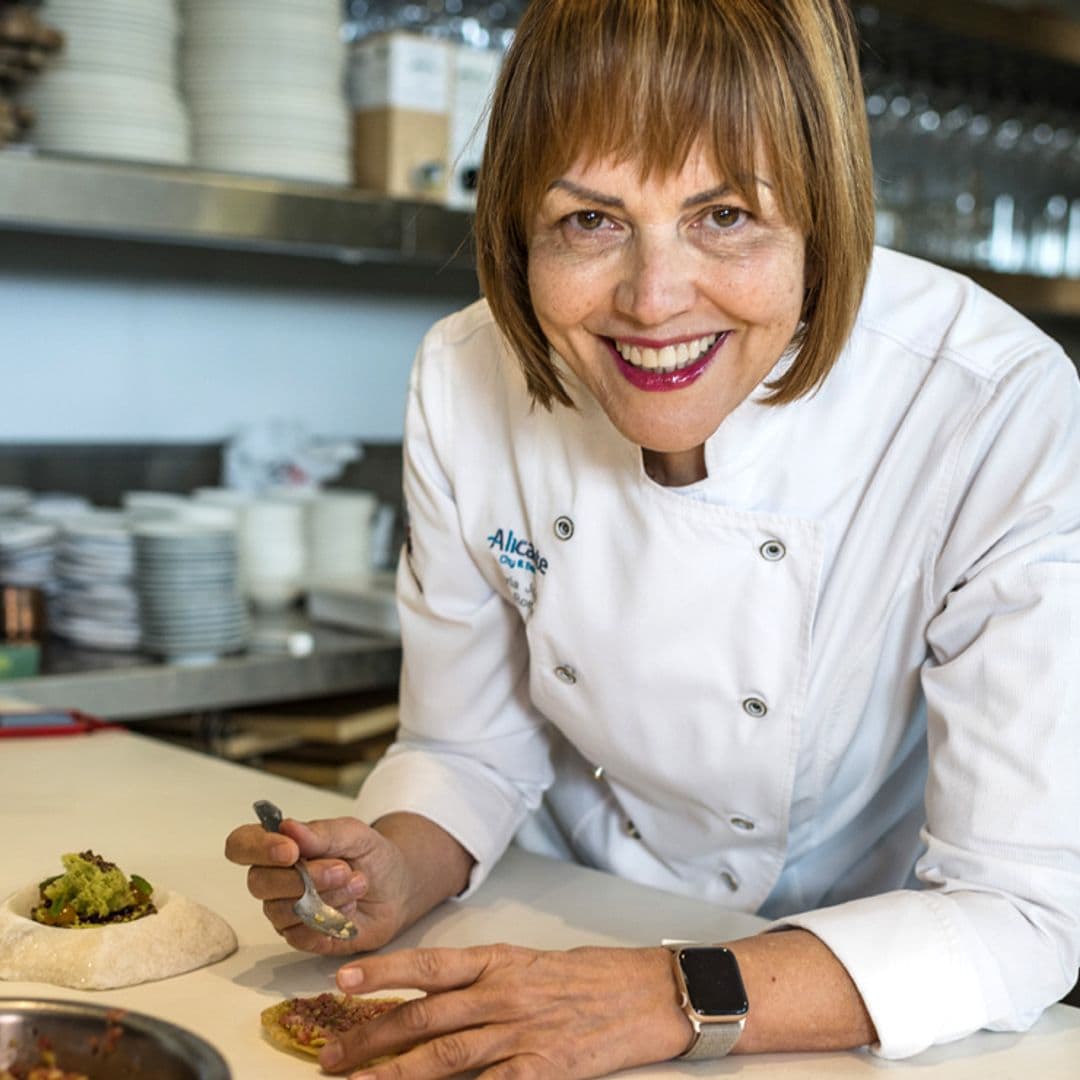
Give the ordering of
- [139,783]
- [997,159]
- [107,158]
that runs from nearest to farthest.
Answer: [139,783] < [107,158] < [997,159]

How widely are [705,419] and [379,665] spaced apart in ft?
5.22

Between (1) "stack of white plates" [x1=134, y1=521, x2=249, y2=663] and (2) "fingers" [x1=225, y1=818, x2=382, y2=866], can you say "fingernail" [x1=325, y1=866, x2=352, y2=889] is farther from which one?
(1) "stack of white plates" [x1=134, y1=521, x2=249, y2=663]

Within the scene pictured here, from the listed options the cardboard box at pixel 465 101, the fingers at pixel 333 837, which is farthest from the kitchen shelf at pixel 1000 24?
the fingers at pixel 333 837

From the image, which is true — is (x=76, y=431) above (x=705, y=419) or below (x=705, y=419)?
below

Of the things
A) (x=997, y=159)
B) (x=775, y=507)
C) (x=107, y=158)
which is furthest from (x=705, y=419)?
(x=997, y=159)

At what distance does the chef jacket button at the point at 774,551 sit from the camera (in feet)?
4.32

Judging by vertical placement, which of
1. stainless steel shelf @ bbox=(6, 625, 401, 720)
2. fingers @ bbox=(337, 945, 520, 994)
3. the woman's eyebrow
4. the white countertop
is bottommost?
stainless steel shelf @ bbox=(6, 625, 401, 720)

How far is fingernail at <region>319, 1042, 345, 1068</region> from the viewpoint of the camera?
1005 millimetres

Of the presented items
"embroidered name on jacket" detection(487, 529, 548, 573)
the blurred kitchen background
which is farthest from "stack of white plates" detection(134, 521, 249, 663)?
"embroidered name on jacket" detection(487, 529, 548, 573)

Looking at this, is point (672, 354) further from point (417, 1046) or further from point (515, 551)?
point (417, 1046)

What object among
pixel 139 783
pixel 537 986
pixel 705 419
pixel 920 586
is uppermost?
pixel 705 419

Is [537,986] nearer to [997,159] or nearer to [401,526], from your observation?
[401,526]

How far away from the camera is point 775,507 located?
1.34 meters

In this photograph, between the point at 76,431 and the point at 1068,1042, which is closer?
the point at 1068,1042
